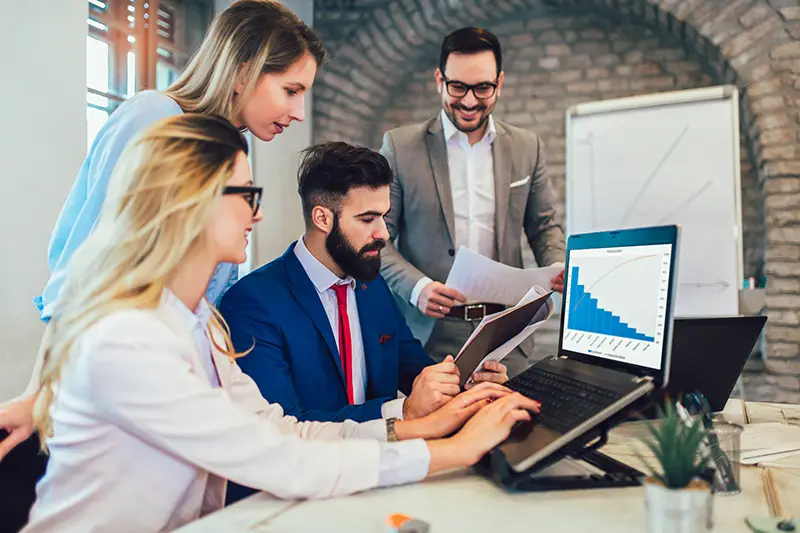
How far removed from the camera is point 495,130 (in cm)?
248

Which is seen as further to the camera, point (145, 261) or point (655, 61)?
point (655, 61)

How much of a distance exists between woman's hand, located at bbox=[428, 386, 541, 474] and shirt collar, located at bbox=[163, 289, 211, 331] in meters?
0.39

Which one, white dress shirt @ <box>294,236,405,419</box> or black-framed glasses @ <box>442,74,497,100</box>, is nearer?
white dress shirt @ <box>294,236,405,419</box>

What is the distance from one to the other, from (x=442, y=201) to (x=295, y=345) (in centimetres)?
110

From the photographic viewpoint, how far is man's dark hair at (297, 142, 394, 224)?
5.58 feet

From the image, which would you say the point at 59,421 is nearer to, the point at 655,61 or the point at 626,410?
the point at 626,410

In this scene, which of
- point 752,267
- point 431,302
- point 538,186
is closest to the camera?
point 431,302

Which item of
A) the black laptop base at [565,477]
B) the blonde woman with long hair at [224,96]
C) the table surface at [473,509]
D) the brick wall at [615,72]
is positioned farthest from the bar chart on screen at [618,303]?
the brick wall at [615,72]

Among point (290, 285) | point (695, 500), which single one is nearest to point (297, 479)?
point (695, 500)

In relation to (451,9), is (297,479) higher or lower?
lower

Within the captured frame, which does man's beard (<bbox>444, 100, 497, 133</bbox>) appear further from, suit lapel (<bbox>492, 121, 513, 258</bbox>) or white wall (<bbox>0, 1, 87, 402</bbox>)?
white wall (<bbox>0, 1, 87, 402</bbox>)

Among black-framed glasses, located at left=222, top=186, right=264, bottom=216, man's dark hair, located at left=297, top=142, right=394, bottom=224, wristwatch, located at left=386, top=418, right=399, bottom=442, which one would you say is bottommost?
wristwatch, located at left=386, top=418, right=399, bottom=442

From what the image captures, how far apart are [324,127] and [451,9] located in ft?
3.30

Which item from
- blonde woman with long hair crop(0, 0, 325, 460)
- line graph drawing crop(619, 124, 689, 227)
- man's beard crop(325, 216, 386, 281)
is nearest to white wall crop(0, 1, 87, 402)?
blonde woman with long hair crop(0, 0, 325, 460)
